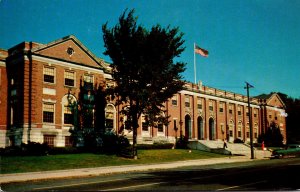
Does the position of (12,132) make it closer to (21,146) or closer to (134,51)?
(21,146)

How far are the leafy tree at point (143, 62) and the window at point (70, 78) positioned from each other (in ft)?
20.4

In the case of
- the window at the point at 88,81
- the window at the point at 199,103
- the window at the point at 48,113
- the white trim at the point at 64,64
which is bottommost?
the window at the point at 48,113

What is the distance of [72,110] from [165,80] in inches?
455

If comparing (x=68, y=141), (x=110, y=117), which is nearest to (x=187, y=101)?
(x=110, y=117)

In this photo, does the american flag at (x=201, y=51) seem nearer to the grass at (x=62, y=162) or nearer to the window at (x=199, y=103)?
the window at (x=199, y=103)

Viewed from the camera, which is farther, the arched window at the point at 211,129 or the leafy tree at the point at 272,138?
the leafy tree at the point at 272,138

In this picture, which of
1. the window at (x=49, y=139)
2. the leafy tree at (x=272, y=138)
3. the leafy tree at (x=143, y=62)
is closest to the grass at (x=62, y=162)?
the leafy tree at (x=143, y=62)

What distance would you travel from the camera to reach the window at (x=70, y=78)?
38419 mm

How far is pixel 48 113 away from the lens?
36281 mm

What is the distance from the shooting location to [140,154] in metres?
36.8

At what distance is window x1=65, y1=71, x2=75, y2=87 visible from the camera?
3842 cm

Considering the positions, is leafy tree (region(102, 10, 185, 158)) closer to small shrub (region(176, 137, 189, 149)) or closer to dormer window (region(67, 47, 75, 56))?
dormer window (region(67, 47, 75, 56))

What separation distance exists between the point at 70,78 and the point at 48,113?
16.0ft

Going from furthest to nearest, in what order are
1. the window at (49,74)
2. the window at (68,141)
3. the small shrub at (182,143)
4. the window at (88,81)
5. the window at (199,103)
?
the window at (199,103), the small shrub at (182,143), the window at (88,81), the window at (68,141), the window at (49,74)
